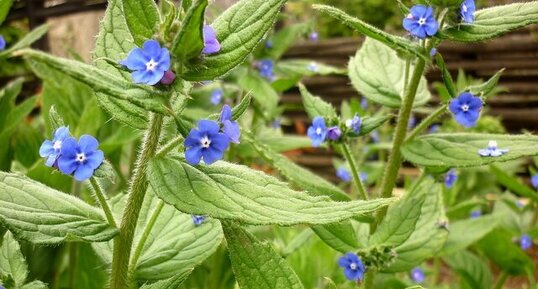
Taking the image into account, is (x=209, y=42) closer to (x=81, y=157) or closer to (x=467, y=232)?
(x=81, y=157)

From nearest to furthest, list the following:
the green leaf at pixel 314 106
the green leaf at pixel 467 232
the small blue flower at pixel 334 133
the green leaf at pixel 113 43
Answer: the green leaf at pixel 113 43
the small blue flower at pixel 334 133
the green leaf at pixel 314 106
the green leaf at pixel 467 232

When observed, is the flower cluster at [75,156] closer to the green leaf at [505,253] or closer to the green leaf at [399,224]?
the green leaf at [399,224]

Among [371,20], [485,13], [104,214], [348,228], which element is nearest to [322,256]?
[348,228]

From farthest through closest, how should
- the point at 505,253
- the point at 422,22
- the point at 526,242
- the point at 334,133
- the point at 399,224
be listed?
the point at 526,242 → the point at 505,253 → the point at 334,133 → the point at 399,224 → the point at 422,22

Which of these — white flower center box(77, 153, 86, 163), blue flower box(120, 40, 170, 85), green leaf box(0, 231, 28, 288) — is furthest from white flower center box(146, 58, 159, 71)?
green leaf box(0, 231, 28, 288)

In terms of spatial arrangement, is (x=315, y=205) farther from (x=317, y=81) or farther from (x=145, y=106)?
(x=317, y=81)

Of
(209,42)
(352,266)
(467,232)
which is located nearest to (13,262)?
(209,42)

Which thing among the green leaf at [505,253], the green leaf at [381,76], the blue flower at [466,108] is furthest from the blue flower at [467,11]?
the green leaf at [505,253]
